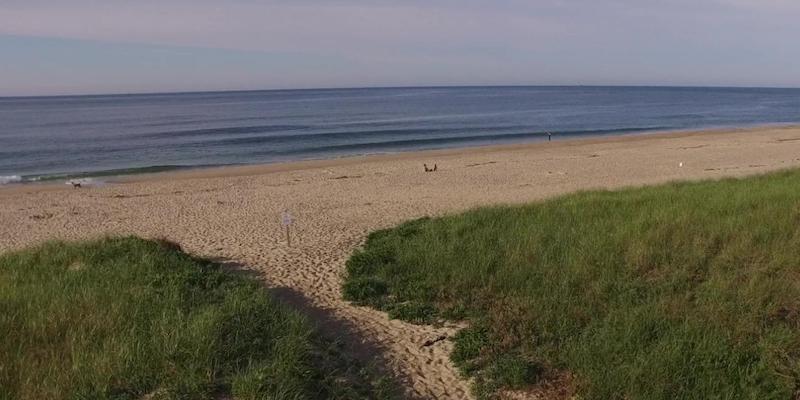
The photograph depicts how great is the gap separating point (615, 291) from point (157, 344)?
4.39m

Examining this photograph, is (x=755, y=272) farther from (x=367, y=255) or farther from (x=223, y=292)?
(x=223, y=292)

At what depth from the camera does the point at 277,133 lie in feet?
139

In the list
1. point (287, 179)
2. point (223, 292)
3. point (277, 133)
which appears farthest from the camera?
point (277, 133)

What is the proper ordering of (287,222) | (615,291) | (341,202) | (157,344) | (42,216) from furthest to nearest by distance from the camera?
(341,202) < (42,216) < (287,222) < (615,291) < (157,344)

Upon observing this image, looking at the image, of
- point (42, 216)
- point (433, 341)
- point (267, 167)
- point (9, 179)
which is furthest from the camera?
point (267, 167)

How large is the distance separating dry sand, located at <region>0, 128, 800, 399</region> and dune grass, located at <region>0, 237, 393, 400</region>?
71 cm

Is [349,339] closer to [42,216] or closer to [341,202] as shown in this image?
[341,202]

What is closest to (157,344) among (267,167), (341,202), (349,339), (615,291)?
(349,339)

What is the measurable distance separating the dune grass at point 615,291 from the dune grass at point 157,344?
1.30 meters

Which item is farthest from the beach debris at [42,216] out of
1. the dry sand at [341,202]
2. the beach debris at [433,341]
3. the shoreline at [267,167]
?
the beach debris at [433,341]

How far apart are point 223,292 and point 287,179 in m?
15.6

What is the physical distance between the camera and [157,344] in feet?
16.7

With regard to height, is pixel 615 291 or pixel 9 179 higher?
pixel 615 291

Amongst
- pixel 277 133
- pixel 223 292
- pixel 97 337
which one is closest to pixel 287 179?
pixel 223 292
